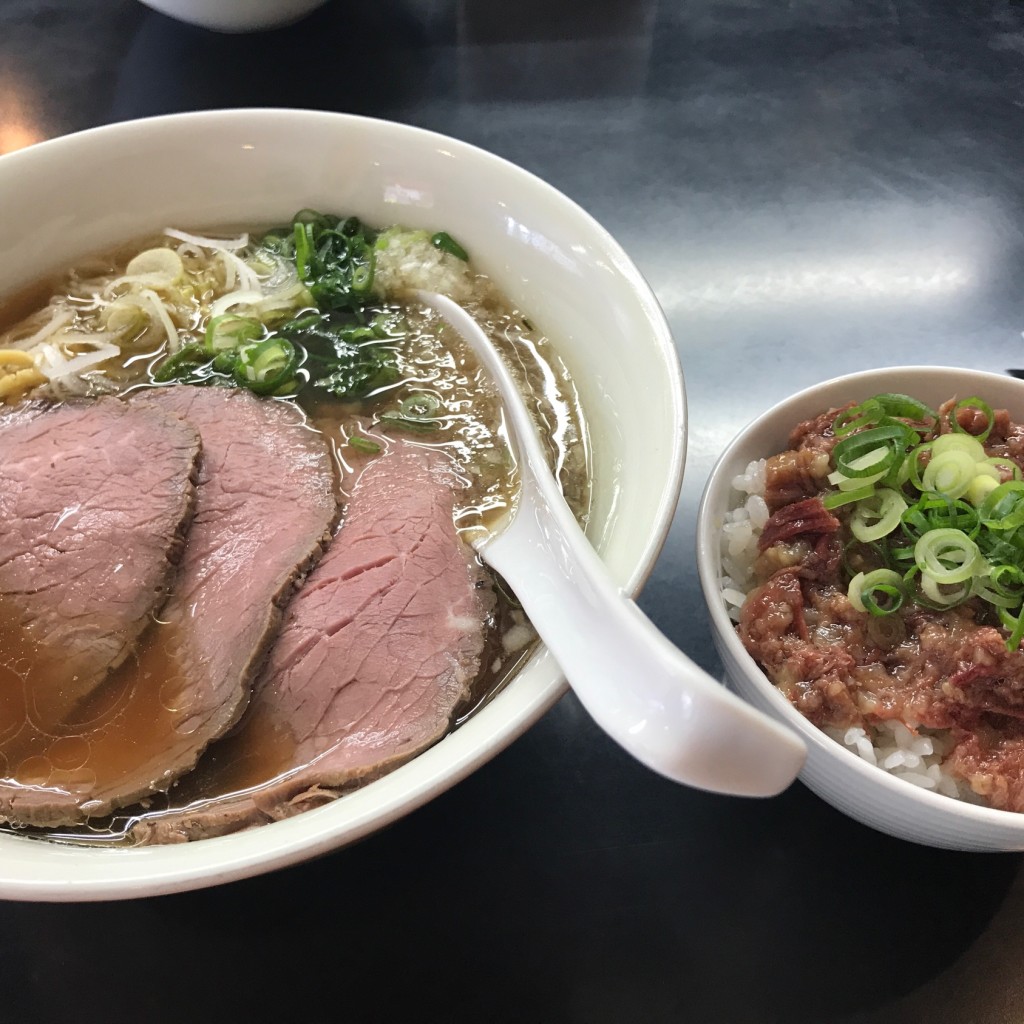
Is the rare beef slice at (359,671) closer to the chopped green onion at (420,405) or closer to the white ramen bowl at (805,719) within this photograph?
the chopped green onion at (420,405)

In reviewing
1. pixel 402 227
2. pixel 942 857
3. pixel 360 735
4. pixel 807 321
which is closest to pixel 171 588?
pixel 360 735

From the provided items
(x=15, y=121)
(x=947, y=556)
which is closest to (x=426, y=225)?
(x=947, y=556)

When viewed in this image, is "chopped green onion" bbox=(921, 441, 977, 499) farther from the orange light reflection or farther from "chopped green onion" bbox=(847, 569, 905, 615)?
the orange light reflection

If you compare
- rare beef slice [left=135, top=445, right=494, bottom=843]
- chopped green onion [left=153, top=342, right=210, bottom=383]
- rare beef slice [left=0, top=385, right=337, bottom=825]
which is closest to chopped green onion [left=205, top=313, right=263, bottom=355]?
chopped green onion [left=153, top=342, right=210, bottom=383]

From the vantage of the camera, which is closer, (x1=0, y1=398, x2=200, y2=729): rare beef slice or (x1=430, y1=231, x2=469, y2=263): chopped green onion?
(x1=0, y1=398, x2=200, y2=729): rare beef slice

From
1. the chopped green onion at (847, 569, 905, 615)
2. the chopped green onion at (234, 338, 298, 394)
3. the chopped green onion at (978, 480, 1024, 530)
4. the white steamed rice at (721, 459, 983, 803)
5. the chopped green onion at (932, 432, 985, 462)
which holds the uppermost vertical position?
the chopped green onion at (932, 432, 985, 462)

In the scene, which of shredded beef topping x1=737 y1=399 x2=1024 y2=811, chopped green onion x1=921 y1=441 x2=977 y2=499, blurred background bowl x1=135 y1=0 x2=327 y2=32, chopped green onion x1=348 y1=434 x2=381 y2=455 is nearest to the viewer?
shredded beef topping x1=737 y1=399 x2=1024 y2=811

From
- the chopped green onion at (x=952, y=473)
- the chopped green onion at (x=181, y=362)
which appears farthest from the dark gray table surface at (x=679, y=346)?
the chopped green onion at (x=181, y=362)

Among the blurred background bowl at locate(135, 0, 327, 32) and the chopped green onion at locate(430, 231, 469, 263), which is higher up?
the blurred background bowl at locate(135, 0, 327, 32)
